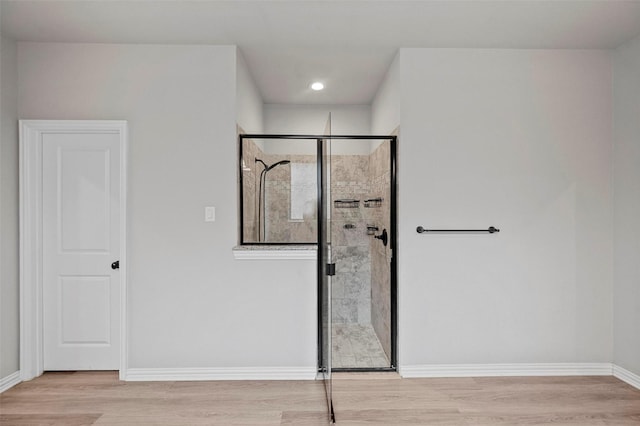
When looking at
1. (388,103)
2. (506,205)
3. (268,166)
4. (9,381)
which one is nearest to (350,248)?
(268,166)

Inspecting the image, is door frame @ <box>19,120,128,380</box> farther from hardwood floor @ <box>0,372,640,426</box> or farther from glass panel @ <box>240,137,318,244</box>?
glass panel @ <box>240,137,318,244</box>

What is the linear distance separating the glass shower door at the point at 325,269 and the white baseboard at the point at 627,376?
2.20 metres

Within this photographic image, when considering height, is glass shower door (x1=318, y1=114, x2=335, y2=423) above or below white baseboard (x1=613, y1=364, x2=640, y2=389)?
above

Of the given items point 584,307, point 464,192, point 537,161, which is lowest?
point 584,307

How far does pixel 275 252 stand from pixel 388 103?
164 centimetres

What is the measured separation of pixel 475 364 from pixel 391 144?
1.80 m

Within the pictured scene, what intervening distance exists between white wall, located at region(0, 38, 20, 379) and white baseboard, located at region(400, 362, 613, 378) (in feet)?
9.75

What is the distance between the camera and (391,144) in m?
3.06

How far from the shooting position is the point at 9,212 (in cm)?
279

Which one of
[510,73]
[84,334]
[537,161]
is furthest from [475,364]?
[84,334]

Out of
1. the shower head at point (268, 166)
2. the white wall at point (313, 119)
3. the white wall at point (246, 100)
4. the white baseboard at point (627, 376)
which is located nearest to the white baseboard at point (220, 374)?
the shower head at point (268, 166)

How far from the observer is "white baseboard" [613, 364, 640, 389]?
2.77 metres

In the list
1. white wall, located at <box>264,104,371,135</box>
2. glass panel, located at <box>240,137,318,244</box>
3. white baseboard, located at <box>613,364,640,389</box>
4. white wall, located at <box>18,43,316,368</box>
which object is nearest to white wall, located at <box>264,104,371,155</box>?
white wall, located at <box>264,104,371,135</box>

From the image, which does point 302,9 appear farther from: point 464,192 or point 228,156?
point 464,192
